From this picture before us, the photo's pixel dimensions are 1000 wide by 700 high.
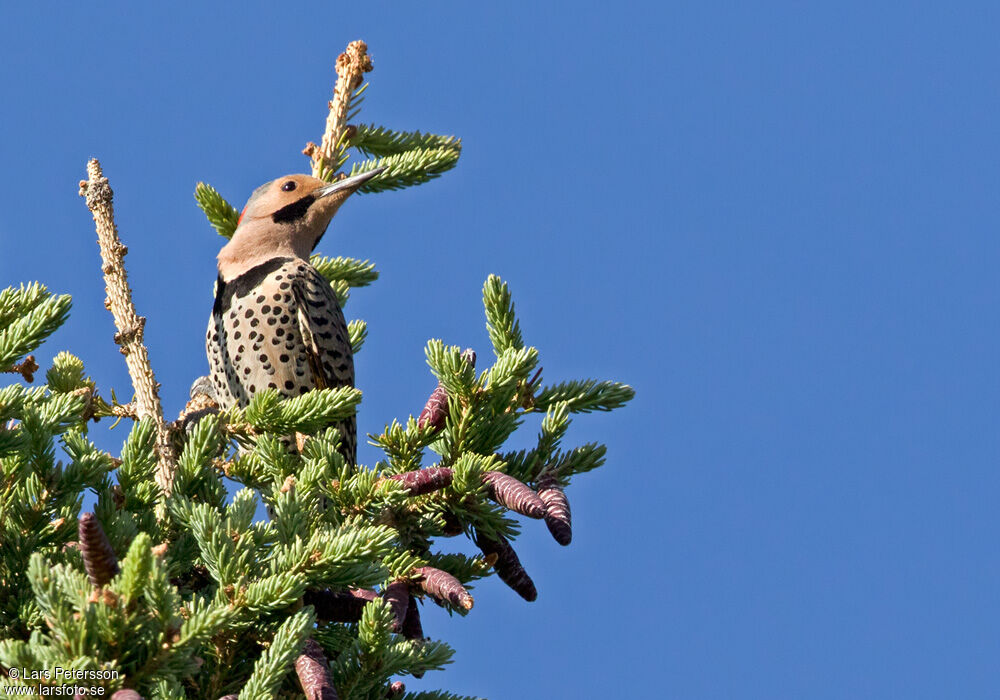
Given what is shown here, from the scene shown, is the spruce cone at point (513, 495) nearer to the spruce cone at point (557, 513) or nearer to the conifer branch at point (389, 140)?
the spruce cone at point (557, 513)

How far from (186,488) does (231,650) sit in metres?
0.48

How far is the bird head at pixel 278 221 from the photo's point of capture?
5.29 m

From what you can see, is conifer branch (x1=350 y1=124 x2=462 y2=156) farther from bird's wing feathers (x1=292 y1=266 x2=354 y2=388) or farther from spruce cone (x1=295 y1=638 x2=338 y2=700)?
spruce cone (x1=295 y1=638 x2=338 y2=700)

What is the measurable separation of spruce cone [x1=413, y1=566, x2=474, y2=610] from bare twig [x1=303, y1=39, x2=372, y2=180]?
2428 millimetres

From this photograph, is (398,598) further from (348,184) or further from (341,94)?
(341,94)

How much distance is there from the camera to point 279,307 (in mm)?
5094

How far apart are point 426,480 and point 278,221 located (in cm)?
253

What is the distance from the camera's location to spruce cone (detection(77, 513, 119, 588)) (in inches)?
77.5

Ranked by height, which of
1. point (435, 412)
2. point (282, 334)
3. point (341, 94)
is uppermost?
point (341, 94)

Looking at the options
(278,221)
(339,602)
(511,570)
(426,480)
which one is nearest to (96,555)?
(339,602)

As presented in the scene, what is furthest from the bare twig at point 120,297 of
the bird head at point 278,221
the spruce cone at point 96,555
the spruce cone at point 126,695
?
the spruce cone at point 126,695

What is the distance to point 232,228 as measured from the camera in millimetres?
5438

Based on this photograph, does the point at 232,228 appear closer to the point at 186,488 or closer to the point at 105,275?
the point at 105,275

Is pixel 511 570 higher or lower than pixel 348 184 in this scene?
lower
